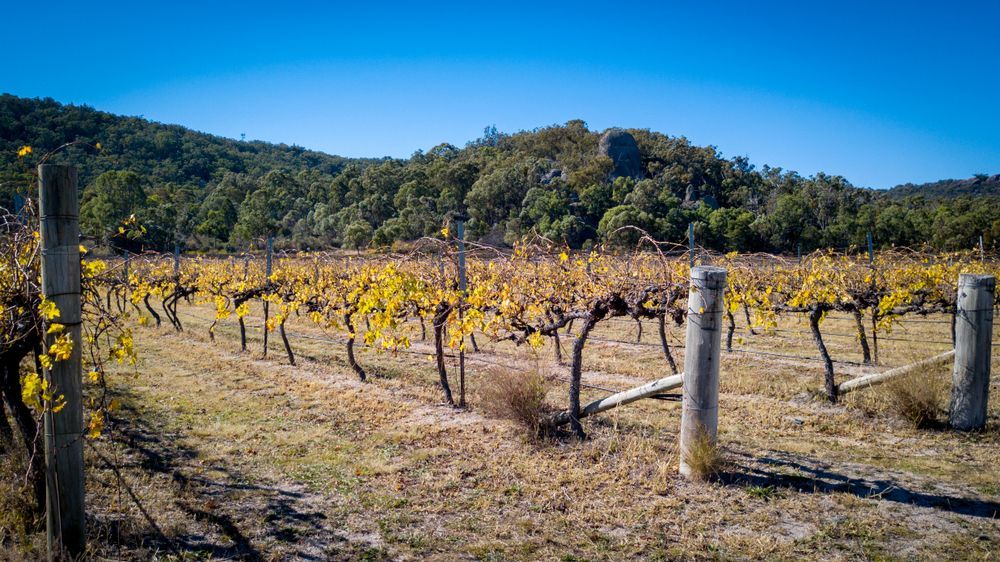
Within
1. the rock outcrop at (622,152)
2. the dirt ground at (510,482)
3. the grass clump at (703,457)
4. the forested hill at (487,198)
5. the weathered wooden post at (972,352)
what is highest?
the rock outcrop at (622,152)

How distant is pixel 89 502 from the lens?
393 cm

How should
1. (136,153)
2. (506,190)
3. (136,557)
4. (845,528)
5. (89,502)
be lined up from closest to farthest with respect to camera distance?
1. (136,557)
2. (845,528)
3. (89,502)
4. (506,190)
5. (136,153)

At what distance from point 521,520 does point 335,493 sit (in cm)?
156

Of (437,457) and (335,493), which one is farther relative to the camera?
(437,457)

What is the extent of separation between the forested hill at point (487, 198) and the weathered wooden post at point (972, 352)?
70.8 feet

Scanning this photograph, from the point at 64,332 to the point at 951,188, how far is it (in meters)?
103

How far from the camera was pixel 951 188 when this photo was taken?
3073 inches

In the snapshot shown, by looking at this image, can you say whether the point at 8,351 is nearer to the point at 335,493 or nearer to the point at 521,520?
the point at 335,493

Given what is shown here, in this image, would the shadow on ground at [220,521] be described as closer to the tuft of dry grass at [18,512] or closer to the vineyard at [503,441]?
the vineyard at [503,441]

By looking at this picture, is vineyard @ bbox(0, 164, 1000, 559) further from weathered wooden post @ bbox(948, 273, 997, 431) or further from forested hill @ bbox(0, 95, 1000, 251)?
forested hill @ bbox(0, 95, 1000, 251)

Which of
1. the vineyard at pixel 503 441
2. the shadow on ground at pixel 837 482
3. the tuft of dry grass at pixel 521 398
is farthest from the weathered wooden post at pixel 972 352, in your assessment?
the tuft of dry grass at pixel 521 398


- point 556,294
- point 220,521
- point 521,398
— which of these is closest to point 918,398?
point 556,294

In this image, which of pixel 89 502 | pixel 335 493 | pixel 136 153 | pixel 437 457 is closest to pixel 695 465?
pixel 437 457

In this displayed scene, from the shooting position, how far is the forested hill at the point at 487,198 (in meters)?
35.7
